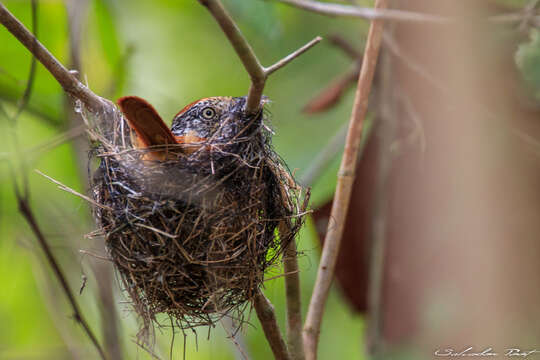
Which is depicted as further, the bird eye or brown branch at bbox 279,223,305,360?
the bird eye

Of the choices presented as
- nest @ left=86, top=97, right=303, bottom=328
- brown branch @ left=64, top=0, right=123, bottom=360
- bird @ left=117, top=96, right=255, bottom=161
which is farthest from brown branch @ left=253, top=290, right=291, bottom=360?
brown branch @ left=64, top=0, right=123, bottom=360

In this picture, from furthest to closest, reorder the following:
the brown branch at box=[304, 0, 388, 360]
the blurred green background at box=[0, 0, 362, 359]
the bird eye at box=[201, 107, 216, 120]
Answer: the blurred green background at box=[0, 0, 362, 359]
the bird eye at box=[201, 107, 216, 120]
the brown branch at box=[304, 0, 388, 360]

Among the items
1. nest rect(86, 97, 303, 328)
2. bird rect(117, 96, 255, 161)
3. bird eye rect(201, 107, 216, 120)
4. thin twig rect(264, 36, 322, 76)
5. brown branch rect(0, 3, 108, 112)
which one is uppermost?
brown branch rect(0, 3, 108, 112)

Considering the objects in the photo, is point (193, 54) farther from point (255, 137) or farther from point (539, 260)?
point (539, 260)

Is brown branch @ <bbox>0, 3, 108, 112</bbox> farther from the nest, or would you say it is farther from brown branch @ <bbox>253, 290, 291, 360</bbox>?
brown branch @ <bbox>253, 290, 291, 360</bbox>

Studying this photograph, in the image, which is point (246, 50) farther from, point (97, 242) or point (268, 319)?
point (97, 242)

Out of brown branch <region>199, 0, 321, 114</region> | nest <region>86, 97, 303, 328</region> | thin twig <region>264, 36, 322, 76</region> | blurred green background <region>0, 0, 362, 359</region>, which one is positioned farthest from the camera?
blurred green background <region>0, 0, 362, 359</region>
